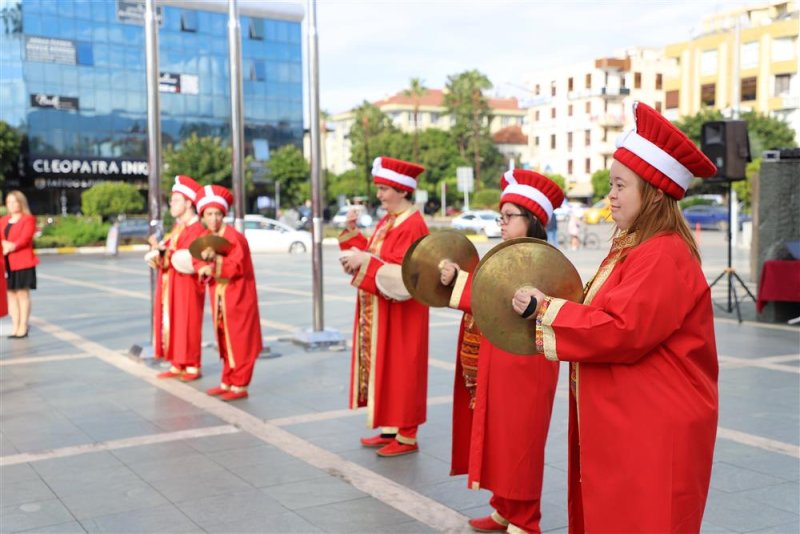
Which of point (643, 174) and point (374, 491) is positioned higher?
point (643, 174)

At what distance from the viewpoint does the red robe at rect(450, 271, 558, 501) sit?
4070 millimetres

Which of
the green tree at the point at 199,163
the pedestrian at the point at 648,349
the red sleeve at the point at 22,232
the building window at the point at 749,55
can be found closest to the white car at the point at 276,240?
the red sleeve at the point at 22,232

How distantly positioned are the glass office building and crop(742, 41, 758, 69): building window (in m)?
31.4

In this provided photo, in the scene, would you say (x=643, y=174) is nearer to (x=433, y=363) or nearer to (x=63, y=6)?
(x=433, y=363)

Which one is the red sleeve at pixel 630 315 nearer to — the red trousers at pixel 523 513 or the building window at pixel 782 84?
the red trousers at pixel 523 513

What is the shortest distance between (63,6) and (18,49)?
142 inches

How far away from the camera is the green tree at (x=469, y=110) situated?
76625 mm

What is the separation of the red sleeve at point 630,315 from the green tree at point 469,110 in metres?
73.9

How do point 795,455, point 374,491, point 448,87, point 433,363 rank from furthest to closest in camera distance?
point 448,87 < point 433,363 < point 795,455 < point 374,491

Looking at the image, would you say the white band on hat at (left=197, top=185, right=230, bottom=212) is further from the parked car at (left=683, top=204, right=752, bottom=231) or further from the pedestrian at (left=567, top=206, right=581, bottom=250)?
the parked car at (left=683, top=204, right=752, bottom=231)

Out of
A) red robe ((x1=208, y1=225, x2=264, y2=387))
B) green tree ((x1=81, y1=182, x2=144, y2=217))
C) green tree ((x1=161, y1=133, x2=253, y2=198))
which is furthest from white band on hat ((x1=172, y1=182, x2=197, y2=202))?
green tree ((x1=161, y1=133, x2=253, y2=198))

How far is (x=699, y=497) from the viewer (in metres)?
2.73

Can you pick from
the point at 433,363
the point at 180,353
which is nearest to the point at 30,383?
the point at 180,353

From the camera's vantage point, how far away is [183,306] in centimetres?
796
